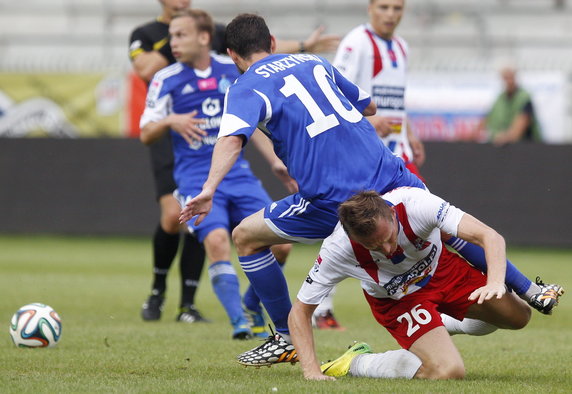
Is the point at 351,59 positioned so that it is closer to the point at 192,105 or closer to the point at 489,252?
the point at 192,105

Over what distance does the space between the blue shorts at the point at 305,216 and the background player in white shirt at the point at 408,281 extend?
21 centimetres

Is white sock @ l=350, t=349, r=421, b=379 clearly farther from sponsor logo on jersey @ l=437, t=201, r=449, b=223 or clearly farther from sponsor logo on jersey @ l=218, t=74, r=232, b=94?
sponsor logo on jersey @ l=218, t=74, r=232, b=94

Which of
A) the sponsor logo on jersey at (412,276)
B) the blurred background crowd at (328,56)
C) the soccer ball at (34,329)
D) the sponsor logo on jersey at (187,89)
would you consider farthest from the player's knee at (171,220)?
the blurred background crowd at (328,56)

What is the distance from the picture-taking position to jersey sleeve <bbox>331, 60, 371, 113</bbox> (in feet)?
20.6

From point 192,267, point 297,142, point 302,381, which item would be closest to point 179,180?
point 192,267

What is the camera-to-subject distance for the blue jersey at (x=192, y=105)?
8.23 metres

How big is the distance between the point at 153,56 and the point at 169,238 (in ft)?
5.22

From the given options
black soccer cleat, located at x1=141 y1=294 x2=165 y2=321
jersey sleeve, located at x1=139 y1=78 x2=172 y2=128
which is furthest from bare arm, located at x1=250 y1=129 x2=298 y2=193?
black soccer cleat, located at x1=141 y1=294 x2=165 y2=321

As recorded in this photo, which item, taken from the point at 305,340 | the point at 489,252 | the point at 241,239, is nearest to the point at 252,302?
the point at 241,239

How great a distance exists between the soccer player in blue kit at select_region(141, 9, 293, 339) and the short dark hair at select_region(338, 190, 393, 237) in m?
2.64

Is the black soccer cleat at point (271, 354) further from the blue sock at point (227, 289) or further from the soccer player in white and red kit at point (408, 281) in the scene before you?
the blue sock at point (227, 289)

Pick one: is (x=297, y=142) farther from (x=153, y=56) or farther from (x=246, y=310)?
(x=153, y=56)

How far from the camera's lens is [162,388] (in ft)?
17.2

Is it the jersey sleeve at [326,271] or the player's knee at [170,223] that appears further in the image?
the player's knee at [170,223]
